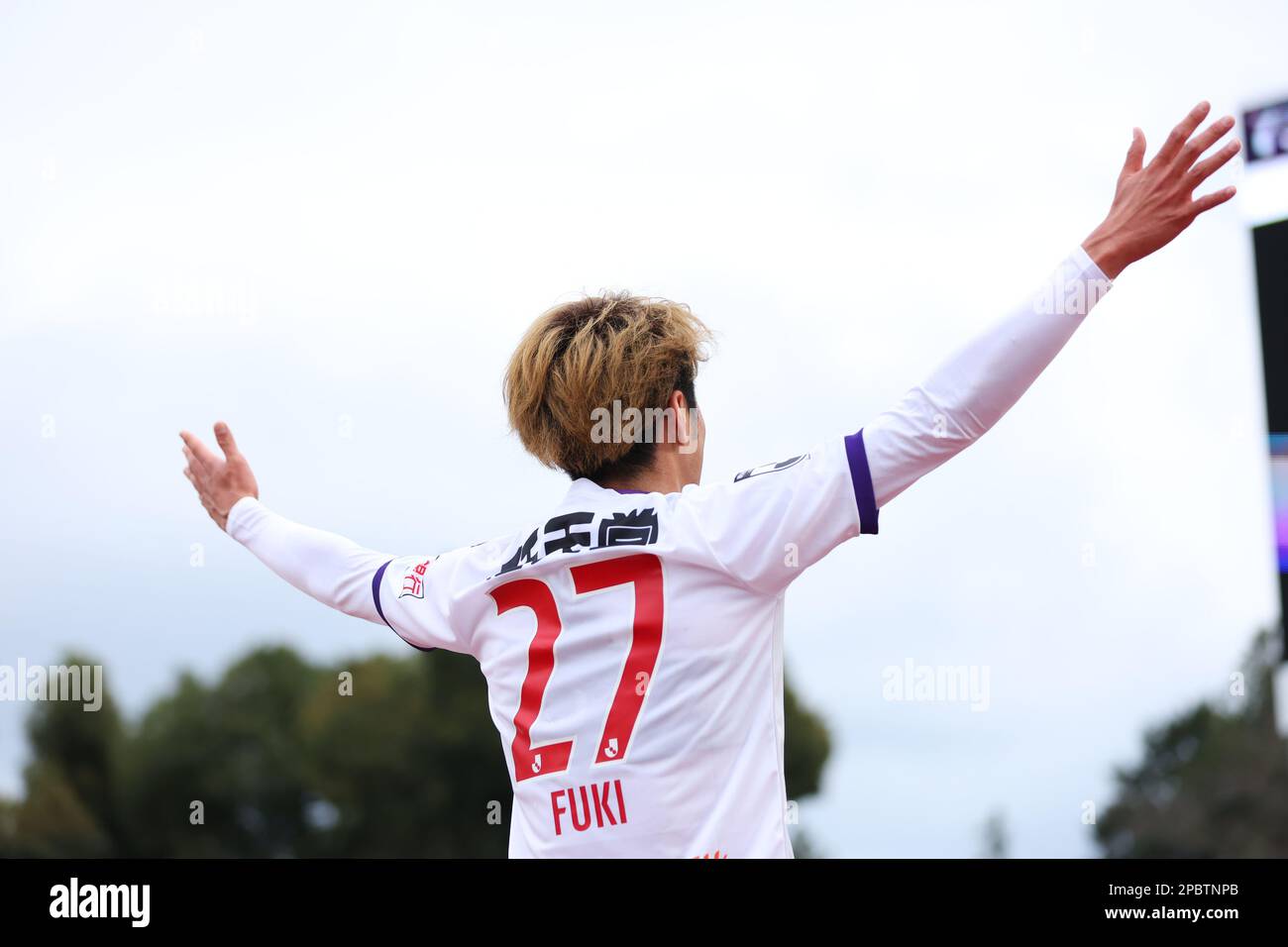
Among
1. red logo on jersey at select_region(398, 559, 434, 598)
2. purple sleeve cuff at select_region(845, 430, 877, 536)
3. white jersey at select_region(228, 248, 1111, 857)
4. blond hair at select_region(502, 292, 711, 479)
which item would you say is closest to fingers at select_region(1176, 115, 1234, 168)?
white jersey at select_region(228, 248, 1111, 857)

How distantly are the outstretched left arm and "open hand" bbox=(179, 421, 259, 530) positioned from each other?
264cm

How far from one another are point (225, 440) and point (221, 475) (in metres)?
0.14

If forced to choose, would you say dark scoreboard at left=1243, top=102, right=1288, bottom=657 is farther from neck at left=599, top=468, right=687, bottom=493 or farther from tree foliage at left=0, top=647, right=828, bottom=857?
tree foliage at left=0, top=647, right=828, bottom=857

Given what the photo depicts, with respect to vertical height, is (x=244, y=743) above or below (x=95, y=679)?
below

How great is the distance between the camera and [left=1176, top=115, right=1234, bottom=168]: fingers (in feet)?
10.9

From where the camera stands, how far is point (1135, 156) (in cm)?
343

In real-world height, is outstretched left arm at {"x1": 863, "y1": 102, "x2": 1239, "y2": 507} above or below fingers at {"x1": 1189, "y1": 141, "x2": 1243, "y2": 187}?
below
